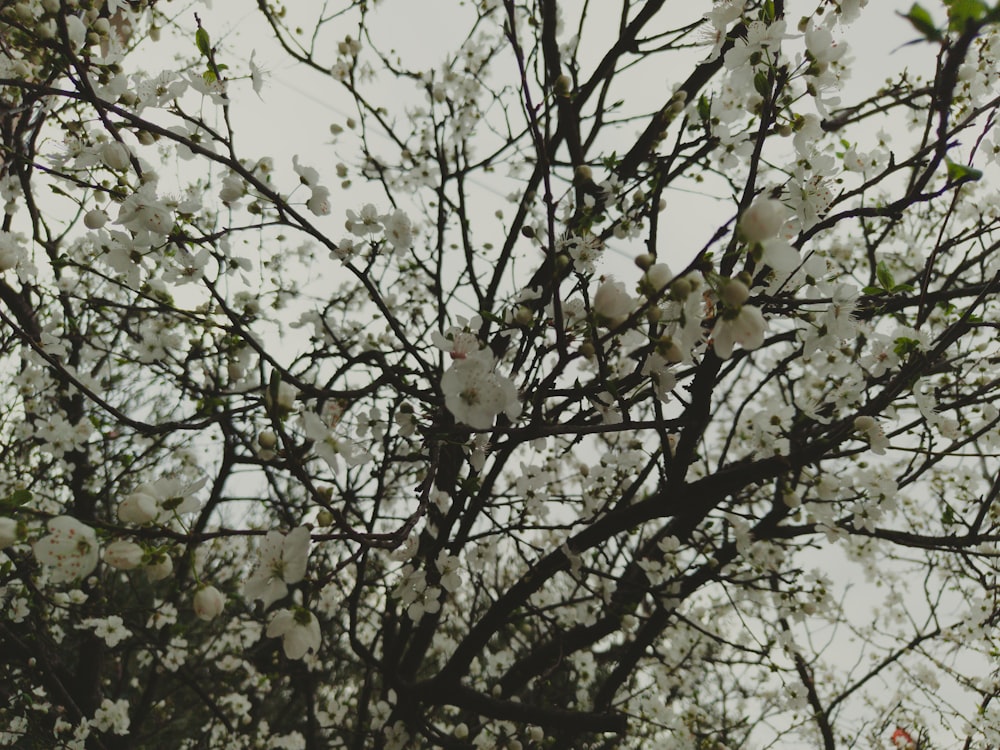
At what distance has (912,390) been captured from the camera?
2.12 meters

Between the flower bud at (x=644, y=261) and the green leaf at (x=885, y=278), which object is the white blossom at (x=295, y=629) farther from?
the green leaf at (x=885, y=278)

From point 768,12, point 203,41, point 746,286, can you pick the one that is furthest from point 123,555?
point 768,12

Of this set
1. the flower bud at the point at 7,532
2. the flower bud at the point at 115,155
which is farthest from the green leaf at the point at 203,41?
the flower bud at the point at 7,532

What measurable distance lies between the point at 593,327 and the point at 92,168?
2139 millimetres

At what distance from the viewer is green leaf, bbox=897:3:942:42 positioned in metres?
0.61

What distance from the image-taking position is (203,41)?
6.28 feet

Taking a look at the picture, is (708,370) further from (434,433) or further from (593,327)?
(434,433)

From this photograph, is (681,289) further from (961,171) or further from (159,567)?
(159,567)

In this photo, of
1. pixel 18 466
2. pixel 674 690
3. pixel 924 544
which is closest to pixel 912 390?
pixel 924 544

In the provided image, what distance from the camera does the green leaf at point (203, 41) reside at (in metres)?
1.88

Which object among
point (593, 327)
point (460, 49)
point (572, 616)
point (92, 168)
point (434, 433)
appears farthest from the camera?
point (572, 616)

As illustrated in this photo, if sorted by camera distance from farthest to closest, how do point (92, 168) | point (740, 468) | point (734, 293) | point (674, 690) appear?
point (674, 690), point (92, 168), point (740, 468), point (734, 293)

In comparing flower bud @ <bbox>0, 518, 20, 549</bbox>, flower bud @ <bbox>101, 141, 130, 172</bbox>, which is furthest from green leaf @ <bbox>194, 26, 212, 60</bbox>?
flower bud @ <bbox>0, 518, 20, 549</bbox>

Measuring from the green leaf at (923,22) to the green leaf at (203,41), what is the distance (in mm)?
1934
